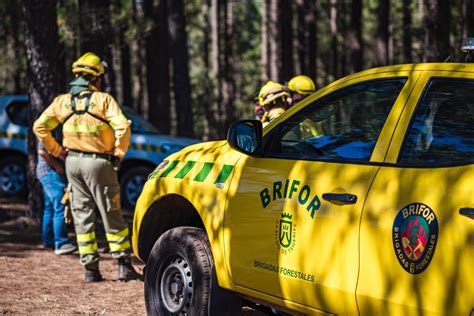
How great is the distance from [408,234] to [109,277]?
16.6 feet

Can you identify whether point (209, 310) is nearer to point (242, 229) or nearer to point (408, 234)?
point (242, 229)

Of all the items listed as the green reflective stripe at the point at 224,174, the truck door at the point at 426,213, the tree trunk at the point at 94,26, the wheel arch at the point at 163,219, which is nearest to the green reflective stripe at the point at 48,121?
the wheel arch at the point at 163,219

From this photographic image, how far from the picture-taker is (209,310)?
206 inches

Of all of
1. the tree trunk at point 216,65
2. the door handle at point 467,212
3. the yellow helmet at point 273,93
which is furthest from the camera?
the tree trunk at point 216,65

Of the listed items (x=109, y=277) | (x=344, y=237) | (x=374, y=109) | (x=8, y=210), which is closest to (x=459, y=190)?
(x=344, y=237)

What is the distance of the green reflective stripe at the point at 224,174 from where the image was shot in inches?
205

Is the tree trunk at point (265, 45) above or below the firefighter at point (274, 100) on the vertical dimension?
above

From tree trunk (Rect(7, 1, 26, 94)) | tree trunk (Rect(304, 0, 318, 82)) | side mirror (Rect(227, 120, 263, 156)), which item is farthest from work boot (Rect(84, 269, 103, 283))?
tree trunk (Rect(304, 0, 318, 82))

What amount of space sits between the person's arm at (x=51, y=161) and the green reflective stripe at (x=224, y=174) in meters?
4.49

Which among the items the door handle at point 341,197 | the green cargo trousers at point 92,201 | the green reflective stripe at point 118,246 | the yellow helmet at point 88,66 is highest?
the yellow helmet at point 88,66

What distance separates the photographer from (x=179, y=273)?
5598 millimetres

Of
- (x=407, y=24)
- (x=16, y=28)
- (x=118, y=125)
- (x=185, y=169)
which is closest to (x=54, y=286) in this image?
(x=118, y=125)

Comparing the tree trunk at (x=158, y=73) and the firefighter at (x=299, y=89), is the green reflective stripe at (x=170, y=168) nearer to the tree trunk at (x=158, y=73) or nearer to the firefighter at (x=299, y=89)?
the firefighter at (x=299, y=89)

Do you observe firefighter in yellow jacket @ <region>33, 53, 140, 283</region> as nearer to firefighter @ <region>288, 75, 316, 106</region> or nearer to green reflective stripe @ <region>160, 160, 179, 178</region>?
green reflective stripe @ <region>160, 160, 179, 178</region>
